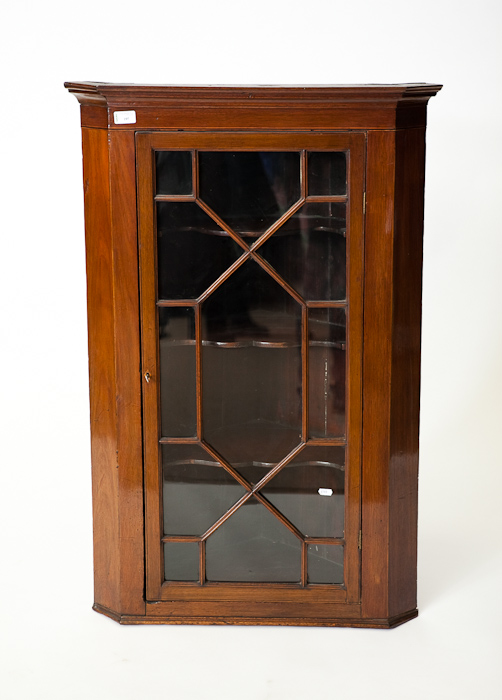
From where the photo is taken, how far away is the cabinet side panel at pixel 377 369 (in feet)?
9.59

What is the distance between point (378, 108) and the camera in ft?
9.41

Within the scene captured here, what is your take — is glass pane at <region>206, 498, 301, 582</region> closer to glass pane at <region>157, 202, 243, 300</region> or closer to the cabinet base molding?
the cabinet base molding

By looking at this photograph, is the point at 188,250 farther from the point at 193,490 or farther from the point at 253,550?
the point at 253,550

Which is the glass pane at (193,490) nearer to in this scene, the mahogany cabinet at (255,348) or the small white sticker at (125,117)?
the mahogany cabinet at (255,348)

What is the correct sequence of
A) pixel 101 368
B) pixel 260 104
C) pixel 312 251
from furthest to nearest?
1. pixel 101 368
2. pixel 312 251
3. pixel 260 104

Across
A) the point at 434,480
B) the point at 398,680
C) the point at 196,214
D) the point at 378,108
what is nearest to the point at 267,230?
the point at 196,214

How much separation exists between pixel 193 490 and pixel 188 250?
634 mm

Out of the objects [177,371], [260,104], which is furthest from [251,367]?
[260,104]

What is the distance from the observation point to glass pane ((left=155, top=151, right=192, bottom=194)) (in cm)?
293

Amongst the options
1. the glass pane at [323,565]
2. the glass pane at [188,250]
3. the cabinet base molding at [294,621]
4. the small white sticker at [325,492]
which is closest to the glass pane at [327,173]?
the glass pane at [188,250]

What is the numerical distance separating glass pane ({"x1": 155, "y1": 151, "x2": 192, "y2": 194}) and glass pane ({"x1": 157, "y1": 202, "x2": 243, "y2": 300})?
0.04 meters

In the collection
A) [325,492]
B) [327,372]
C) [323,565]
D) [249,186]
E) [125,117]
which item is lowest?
[323,565]

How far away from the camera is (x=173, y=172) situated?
2936 mm

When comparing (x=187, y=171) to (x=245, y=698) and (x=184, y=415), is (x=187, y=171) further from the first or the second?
(x=245, y=698)
